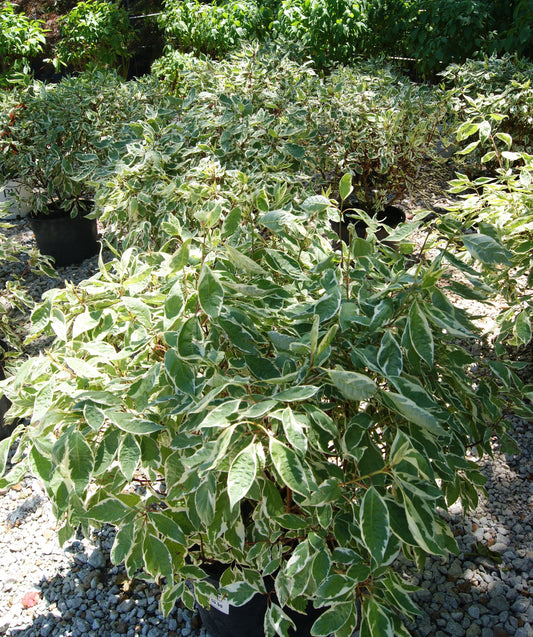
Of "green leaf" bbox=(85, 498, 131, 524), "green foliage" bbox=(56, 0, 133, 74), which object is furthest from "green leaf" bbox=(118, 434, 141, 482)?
"green foliage" bbox=(56, 0, 133, 74)

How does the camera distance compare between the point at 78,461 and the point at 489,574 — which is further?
the point at 489,574

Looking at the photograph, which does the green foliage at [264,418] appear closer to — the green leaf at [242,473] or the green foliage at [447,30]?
the green leaf at [242,473]

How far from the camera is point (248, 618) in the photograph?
4.80 feet

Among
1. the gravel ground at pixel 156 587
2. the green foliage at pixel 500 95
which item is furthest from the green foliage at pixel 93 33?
the gravel ground at pixel 156 587

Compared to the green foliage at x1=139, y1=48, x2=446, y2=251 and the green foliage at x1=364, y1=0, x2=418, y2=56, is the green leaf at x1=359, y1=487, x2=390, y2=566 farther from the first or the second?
the green foliage at x1=364, y1=0, x2=418, y2=56

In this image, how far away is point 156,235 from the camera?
2.43 metres

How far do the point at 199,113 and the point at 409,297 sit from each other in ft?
6.12

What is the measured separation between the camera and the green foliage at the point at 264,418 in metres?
0.97

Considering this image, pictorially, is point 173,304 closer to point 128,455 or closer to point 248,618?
point 128,455

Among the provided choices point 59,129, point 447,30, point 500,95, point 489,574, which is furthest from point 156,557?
point 447,30

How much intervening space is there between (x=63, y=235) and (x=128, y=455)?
10.1 ft

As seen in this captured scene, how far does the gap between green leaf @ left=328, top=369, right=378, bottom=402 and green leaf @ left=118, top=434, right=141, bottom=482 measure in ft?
1.39

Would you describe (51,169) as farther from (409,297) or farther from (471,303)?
(409,297)

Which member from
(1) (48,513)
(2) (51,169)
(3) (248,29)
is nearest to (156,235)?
(1) (48,513)
